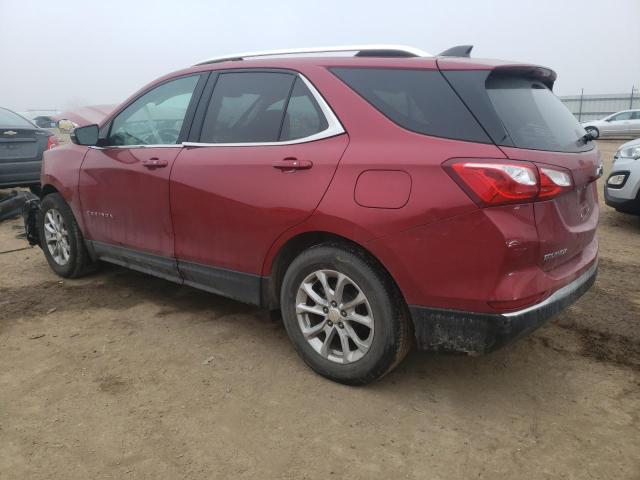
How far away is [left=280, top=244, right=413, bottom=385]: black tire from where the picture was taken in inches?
101

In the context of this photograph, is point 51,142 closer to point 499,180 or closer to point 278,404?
point 278,404

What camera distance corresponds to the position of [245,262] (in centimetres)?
309

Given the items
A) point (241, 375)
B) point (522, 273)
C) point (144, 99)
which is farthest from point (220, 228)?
point (522, 273)

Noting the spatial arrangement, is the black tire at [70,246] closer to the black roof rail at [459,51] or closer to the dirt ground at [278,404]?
the dirt ground at [278,404]

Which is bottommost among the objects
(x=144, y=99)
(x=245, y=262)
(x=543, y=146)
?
(x=245, y=262)

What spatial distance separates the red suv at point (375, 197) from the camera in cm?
229

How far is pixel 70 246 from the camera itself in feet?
14.6

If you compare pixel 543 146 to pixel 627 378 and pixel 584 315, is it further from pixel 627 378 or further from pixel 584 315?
pixel 584 315

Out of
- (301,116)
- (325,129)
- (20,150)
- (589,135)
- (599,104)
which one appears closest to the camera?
(325,129)

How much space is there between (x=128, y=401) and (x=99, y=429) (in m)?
0.24

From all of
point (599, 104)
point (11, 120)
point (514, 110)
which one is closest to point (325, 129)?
point (514, 110)

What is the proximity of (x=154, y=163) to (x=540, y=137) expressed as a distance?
234cm

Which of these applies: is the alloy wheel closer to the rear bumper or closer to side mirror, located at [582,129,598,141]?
the rear bumper

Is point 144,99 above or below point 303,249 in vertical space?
above
